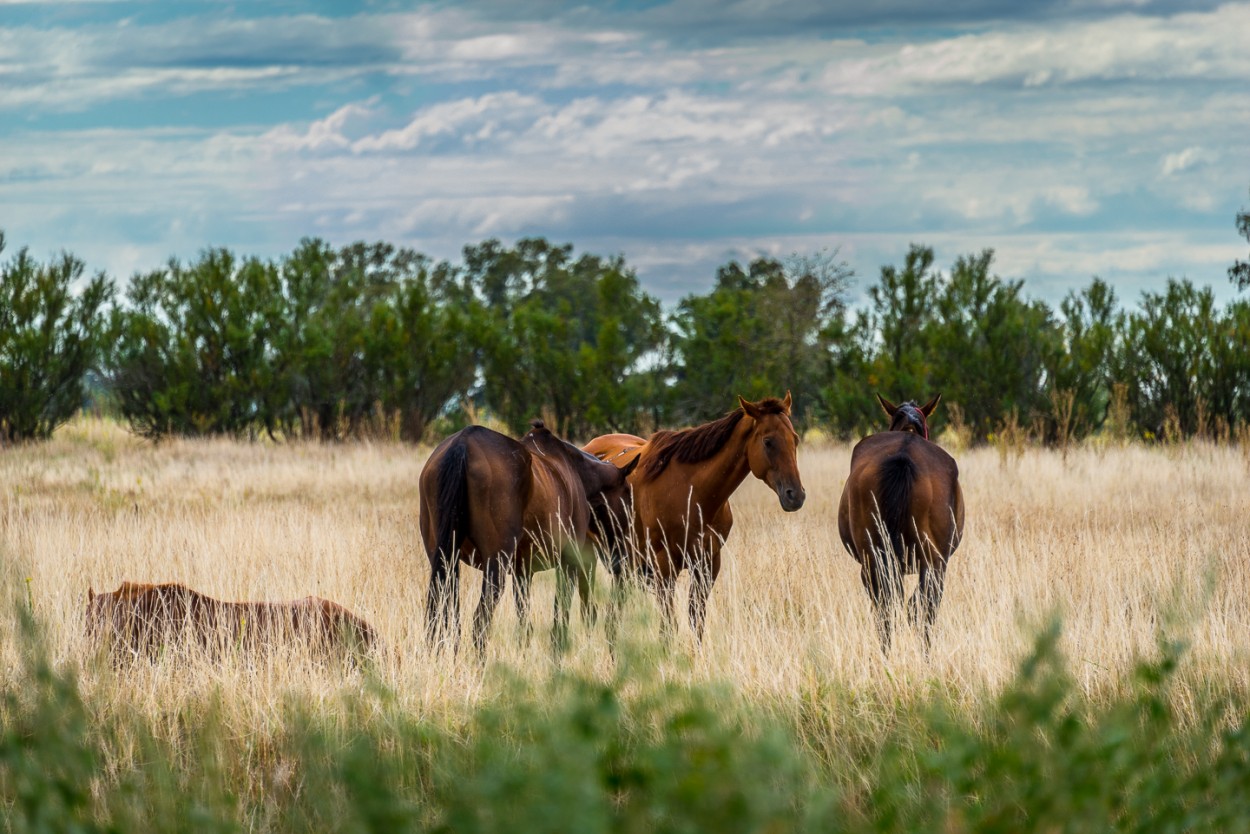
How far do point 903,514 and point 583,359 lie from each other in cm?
1423

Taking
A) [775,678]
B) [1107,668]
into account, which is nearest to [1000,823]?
[775,678]

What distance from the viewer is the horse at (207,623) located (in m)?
5.79

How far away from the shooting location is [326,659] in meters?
5.89

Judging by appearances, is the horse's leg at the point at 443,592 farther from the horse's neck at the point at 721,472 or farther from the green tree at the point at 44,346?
the green tree at the point at 44,346

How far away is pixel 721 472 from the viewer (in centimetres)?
739

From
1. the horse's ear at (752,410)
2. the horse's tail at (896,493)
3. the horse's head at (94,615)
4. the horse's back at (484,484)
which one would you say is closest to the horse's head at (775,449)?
the horse's ear at (752,410)

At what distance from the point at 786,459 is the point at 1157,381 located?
15.8 metres

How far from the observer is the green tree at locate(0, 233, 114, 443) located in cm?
2095

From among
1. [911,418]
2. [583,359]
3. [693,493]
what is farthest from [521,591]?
[583,359]

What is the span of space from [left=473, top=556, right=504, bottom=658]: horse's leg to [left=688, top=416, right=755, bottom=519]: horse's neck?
1.37 m

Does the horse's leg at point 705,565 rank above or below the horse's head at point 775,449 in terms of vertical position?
below

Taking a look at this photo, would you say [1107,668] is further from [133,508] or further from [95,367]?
[95,367]

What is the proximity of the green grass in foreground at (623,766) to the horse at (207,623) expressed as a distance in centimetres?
59

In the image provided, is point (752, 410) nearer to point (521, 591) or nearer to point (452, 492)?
point (521, 591)
